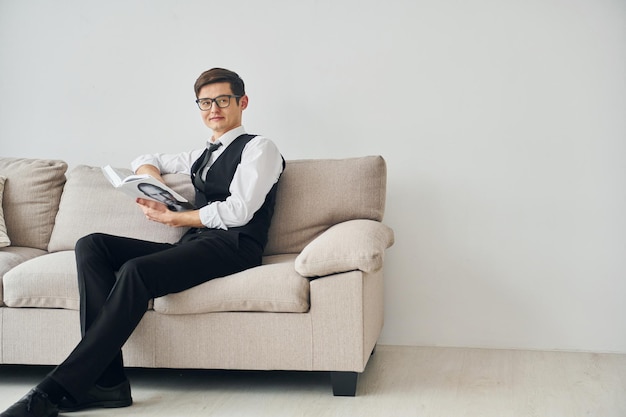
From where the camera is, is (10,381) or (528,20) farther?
(528,20)

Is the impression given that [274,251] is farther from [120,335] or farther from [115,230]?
[120,335]

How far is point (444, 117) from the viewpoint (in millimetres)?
A: 3443

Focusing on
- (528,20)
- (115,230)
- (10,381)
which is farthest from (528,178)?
(10,381)

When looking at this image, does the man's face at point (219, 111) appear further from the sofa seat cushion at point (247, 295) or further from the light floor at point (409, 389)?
the light floor at point (409, 389)

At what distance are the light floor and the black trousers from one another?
195mm

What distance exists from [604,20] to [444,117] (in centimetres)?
77

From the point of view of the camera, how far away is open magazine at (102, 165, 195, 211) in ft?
8.93

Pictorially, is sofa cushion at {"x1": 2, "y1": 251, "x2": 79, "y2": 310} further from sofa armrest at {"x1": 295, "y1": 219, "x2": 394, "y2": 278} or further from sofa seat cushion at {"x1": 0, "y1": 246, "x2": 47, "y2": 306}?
sofa armrest at {"x1": 295, "y1": 219, "x2": 394, "y2": 278}

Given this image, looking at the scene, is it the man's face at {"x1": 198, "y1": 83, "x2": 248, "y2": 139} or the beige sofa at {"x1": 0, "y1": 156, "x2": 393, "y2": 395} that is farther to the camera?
the man's face at {"x1": 198, "y1": 83, "x2": 248, "y2": 139}

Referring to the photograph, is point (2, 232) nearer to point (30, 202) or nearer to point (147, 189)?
point (30, 202)

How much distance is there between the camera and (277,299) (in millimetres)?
2623

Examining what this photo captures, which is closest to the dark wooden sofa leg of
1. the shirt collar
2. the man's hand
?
the man's hand

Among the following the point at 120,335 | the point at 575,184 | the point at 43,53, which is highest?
the point at 43,53

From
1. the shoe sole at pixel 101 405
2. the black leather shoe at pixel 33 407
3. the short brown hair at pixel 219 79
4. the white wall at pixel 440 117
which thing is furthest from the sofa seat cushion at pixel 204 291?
the white wall at pixel 440 117
